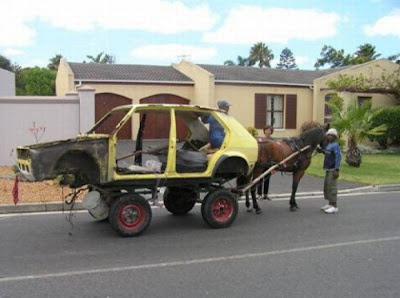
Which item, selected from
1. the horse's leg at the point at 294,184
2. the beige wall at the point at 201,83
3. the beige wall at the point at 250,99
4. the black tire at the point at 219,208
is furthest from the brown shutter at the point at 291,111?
the black tire at the point at 219,208

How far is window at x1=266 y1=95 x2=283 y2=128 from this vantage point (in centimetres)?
2906

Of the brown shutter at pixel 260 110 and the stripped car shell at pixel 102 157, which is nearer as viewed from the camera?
the stripped car shell at pixel 102 157

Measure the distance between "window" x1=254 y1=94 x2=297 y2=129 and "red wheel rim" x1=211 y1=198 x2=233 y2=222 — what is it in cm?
2032

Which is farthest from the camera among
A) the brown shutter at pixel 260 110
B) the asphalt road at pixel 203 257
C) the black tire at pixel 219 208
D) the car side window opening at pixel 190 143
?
the brown shutter at pixel 260 110

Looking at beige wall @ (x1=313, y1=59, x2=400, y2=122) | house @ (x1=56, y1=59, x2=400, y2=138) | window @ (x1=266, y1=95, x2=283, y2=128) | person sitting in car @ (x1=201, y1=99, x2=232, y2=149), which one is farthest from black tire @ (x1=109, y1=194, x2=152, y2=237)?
beige wall @ (x1=313, y1=59, x2=400, y2=122)

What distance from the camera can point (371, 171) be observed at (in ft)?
57.7

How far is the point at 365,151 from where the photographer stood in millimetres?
25094

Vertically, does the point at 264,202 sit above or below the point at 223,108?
below

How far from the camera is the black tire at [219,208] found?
8.40m

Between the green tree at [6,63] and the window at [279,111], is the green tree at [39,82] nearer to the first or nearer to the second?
the green tree at [6,63]

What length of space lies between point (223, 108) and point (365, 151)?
57.3ft

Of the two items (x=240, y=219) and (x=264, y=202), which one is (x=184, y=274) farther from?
(x=264, y=202)

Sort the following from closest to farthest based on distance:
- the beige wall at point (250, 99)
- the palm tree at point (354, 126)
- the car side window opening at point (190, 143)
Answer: the car side window opening at point (190, 143), the palm tree at point (354, 126), the beige wall at point (250, 99)

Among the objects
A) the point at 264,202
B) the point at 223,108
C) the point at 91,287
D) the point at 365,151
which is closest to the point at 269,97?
the point at 365,151
